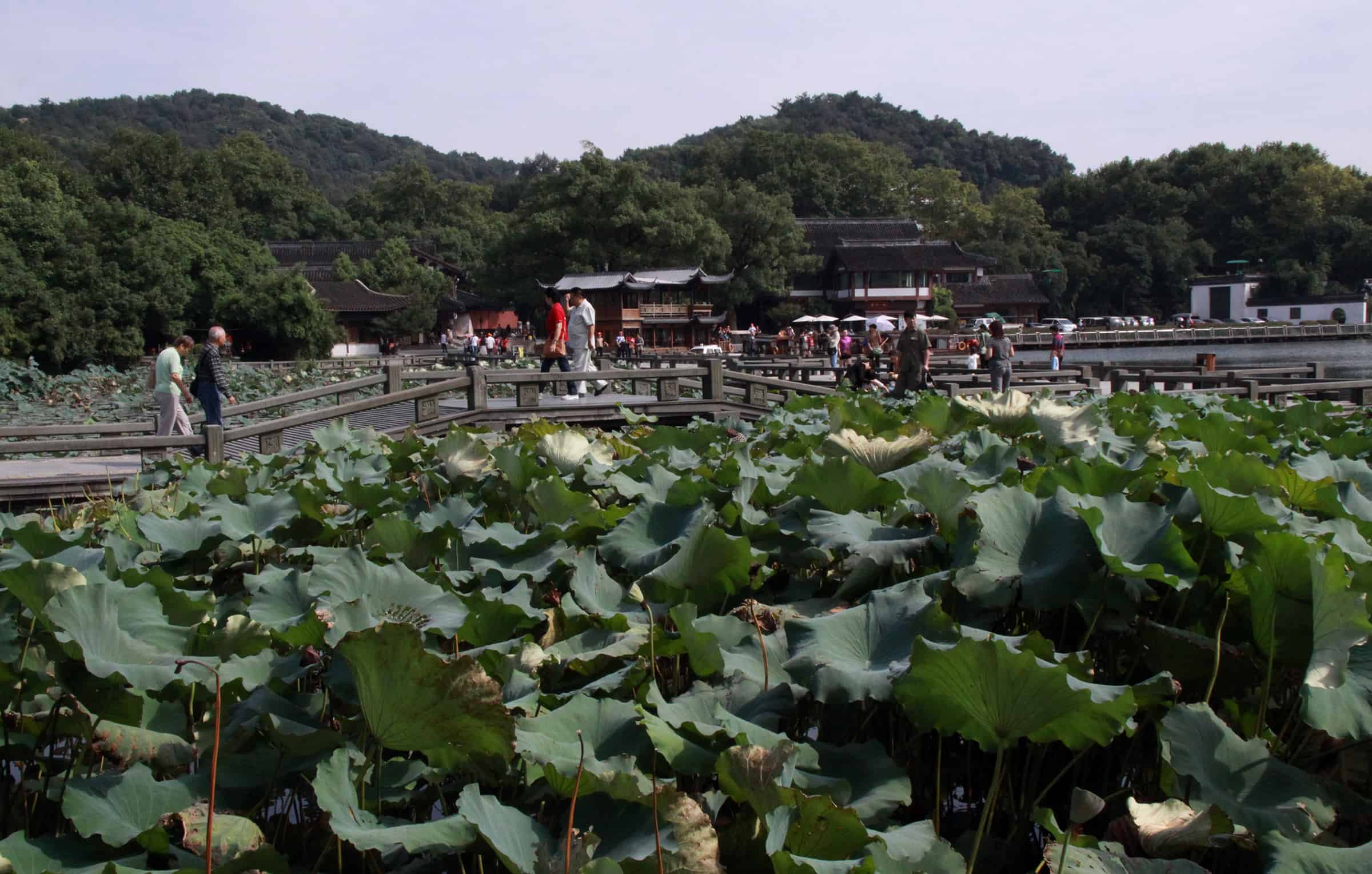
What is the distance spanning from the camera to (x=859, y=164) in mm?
69125

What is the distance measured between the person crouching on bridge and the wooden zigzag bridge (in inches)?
14.9

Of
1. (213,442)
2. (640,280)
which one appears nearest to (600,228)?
(640,280)

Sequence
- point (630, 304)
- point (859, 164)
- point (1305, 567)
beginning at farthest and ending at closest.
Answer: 1. point (859, 164)
2. point (630, 304)
3. point (1305, 567)

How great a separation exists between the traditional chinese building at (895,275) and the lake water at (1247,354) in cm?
650

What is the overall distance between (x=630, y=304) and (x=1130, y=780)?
137ft

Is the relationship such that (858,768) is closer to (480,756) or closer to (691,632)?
(691,632)

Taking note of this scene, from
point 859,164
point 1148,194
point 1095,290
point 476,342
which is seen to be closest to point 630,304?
point 476,342

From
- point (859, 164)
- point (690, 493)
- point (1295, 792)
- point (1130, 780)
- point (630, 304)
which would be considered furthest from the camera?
point (859, 164)

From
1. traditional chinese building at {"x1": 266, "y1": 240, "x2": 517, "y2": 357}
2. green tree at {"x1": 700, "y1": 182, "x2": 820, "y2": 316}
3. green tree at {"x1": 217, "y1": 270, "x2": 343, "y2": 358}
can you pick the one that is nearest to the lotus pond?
green tree at {"x1": 217, "y1": 270, "x2": 343, "y2": 358}

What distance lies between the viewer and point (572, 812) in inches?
44.8

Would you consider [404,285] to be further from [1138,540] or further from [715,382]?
[1138,540]

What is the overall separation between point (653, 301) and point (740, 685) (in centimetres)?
4265

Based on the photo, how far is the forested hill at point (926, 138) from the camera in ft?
383

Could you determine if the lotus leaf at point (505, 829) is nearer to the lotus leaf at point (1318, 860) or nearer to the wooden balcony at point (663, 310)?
the lotus leaf at point (1318, 860)
